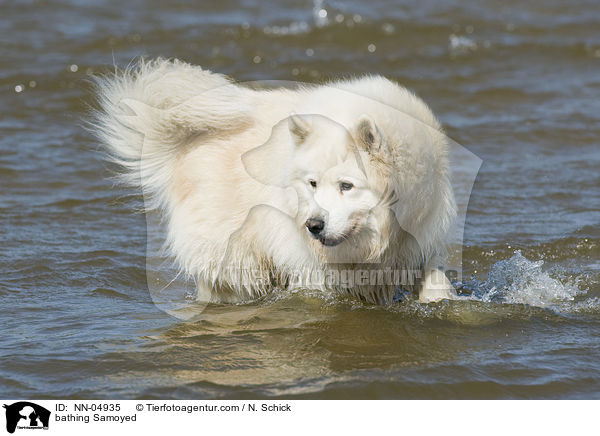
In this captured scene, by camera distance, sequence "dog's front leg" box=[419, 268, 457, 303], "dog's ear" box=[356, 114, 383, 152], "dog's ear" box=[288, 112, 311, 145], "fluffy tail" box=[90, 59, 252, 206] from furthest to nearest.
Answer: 1. "fluffy tail" box=[90, 59, 252, 206]
2. "dog's front leg" box=[419, 268, 457, 303]
3. "dog's ear" box=[288, 112, 311, 145]
4. "dog's ear" box=[356, 114, 383, 152]

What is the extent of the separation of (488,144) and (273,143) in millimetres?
Result: 5444

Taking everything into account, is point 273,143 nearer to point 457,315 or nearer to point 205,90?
point 205,90

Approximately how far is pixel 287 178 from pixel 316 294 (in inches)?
36.4

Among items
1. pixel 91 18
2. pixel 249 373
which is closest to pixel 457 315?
pixel 249 373

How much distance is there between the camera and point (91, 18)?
1456 cm

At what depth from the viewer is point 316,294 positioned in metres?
5.28

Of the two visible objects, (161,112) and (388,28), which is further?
(388,28)

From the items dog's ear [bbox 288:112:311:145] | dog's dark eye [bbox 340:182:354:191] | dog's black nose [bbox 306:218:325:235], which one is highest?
dog's ear [bbox 288:112:311:145]

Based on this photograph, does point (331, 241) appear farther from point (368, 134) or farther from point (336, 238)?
point (368, 134)

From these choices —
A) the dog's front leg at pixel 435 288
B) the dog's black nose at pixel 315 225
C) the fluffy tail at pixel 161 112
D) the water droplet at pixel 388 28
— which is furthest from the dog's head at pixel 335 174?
the water droplet at pixel 388 28

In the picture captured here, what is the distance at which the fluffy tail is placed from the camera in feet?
17.5

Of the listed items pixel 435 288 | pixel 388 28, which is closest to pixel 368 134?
pixel 435 288
